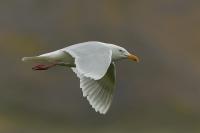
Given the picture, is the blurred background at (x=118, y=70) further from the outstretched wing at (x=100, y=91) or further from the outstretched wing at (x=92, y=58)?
the outstretched wing at (x=92, y=58)

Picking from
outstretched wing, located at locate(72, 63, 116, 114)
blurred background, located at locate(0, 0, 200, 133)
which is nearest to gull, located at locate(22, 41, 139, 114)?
outstretched wing, located at locate(72, 63, 116, 114)

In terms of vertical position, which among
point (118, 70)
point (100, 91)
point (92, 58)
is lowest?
point (118, 70)

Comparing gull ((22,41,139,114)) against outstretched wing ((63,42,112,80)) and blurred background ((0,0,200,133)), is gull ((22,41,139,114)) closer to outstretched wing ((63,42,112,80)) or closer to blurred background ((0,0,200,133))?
outstretched wing ((63,42,112,80))

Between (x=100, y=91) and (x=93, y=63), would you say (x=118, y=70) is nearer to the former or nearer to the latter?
(x=100, y=91)

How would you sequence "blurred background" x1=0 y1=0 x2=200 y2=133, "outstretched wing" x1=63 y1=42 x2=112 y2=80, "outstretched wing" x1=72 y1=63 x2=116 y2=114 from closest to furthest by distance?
1. "outstretched wing" x1=63 y1=42 x2=112 y2=80
2. "outstretched wing" x1=72 y1=63 x2=116 y2=114
3. "blurred background" x1=0 y1=0 x2=200 y2=133

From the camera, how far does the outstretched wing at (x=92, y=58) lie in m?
6.85

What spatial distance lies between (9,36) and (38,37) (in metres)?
0.54

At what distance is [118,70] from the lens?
16484 mm

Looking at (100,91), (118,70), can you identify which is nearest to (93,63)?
(100,91)

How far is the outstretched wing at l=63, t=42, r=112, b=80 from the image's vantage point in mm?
6852

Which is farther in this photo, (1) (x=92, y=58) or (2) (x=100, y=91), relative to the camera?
(2) (x=100, y=91)

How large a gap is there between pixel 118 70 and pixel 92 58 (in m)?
9.30

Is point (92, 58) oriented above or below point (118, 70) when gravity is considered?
above

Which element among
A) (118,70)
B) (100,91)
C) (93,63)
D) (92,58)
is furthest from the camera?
(118,70)
